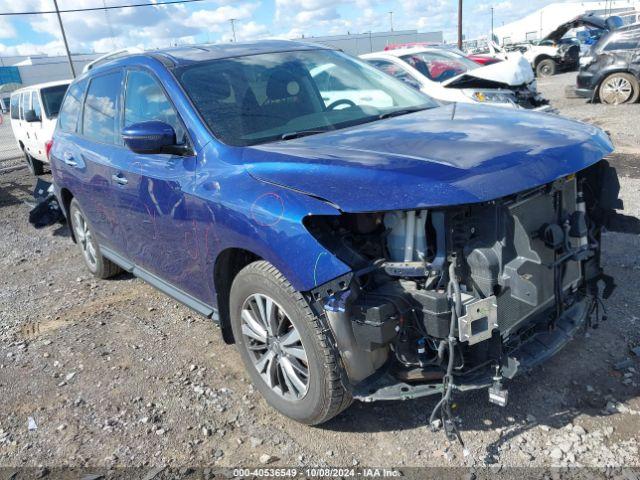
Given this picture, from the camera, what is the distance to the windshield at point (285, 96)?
316 centimetres

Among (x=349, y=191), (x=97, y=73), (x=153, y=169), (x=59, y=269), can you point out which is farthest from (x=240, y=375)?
(x=59, y=269)

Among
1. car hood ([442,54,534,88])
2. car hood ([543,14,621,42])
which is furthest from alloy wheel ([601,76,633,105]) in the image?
car hood ([543,14,621,42])

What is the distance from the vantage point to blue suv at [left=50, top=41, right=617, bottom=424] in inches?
93.1

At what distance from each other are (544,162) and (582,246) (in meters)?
0.59

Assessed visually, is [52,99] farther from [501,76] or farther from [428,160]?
[428,160]

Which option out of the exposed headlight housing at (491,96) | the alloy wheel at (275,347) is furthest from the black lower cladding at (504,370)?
the exposed headlight housing at (491,96)

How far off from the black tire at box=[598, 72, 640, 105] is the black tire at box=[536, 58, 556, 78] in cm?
1121

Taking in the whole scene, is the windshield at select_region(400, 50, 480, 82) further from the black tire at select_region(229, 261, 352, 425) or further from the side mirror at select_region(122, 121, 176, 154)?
the black tire at select_region(229, 261, 352, 425)

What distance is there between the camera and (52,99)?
10875 millimetres

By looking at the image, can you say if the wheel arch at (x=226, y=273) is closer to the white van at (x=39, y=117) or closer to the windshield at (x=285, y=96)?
the windshield at (x=285, y=96)

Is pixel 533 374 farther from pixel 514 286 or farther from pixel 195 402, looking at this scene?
pixel 195 402

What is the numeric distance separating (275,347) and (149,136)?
133cm

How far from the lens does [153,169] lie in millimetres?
3387

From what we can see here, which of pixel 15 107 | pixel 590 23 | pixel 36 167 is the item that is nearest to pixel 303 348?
pixel 36 167
